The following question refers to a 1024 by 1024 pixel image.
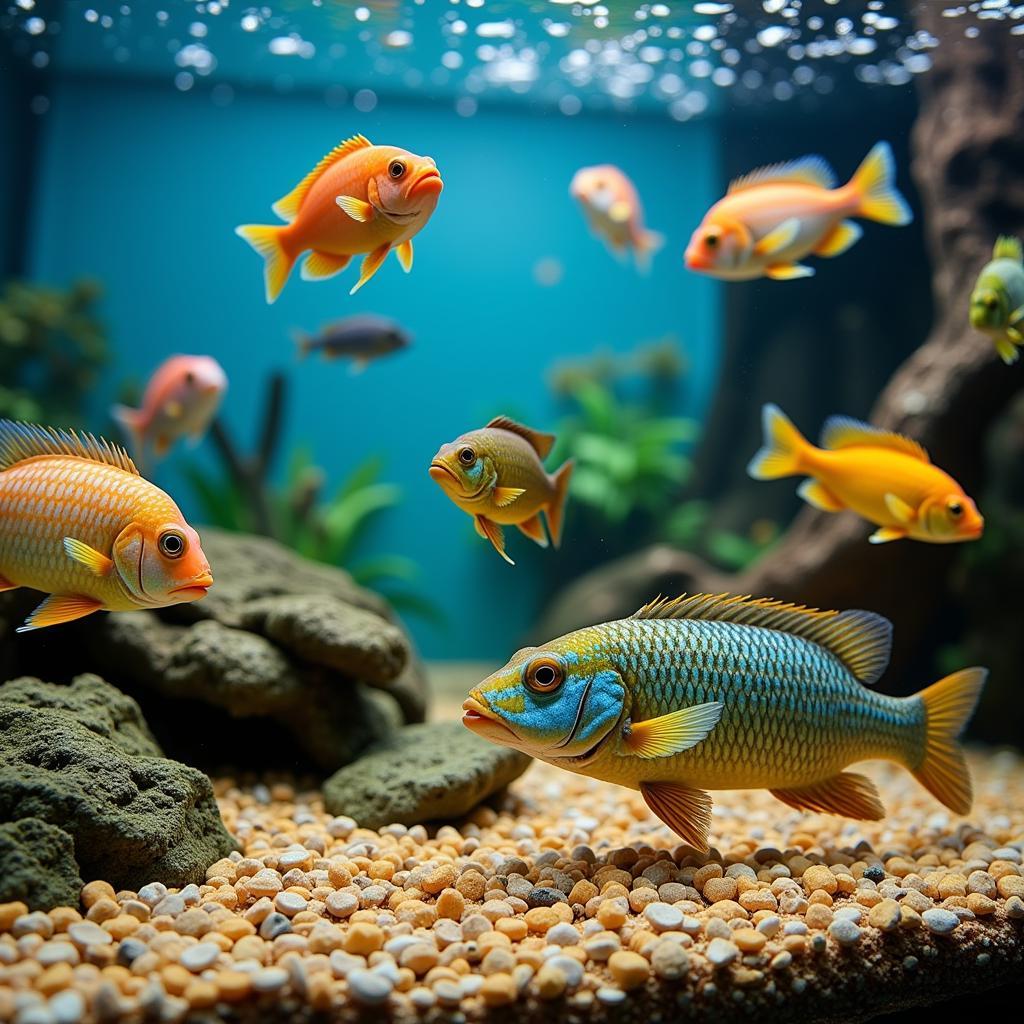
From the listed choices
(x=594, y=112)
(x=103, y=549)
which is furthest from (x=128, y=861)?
(x=594, y=112)

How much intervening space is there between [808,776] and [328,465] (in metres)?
8.56

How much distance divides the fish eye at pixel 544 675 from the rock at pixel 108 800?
1.31 metres

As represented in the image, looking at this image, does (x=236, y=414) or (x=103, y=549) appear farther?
(x=236, y=414)

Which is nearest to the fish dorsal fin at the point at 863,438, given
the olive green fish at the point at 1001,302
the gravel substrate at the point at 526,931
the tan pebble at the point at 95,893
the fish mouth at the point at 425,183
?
the olive green fish at the point at 1001,302

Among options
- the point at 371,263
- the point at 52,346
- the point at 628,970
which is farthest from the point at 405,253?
the point at 52,346

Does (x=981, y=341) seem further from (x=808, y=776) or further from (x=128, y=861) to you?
(x=128, y=861)

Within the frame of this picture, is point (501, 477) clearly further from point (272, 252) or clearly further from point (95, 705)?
point (95, 705)

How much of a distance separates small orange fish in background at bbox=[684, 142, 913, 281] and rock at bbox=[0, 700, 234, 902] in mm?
3053

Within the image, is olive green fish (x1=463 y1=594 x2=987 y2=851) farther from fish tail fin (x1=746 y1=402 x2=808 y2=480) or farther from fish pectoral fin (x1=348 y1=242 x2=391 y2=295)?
fish pectoral fin (x1=348 y1=242 x2=391 y2=295)

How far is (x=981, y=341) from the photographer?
18.5 feet

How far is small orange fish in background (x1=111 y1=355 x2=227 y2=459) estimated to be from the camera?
16.6 ft

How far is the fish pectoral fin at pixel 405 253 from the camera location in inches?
123

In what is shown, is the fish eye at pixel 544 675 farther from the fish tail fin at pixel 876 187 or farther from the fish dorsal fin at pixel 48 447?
the fish tail fin at pixel 876 187

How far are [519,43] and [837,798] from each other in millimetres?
6175
